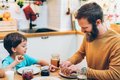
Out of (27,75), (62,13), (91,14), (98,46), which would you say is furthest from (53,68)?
(62,13)

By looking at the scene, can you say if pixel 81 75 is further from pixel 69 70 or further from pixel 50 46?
pixel 50 46

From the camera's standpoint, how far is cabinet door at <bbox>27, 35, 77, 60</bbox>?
3.46 meters

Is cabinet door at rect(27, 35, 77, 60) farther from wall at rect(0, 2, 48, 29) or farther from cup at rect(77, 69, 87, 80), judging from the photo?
cup at rect(77, 69, 87, 80)

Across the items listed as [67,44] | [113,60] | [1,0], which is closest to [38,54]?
[67,44]

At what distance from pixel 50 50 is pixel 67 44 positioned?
31 centimetres

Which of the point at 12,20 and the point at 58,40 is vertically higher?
the point at 12,20

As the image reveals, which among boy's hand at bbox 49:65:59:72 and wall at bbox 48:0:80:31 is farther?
wall at bbox 48:0:80:31

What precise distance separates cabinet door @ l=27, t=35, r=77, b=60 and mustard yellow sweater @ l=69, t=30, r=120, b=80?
144 cm

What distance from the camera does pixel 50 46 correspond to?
3600 mm

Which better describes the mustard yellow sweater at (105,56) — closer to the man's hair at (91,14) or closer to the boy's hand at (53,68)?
the man's hair at (91,14)

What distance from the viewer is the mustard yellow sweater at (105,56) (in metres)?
1.73

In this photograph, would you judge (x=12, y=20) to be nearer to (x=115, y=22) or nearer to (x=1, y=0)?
(x=1, y=0)

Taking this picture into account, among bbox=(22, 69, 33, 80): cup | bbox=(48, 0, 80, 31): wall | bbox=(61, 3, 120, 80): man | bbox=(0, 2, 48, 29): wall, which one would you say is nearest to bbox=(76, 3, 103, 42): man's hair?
bbox=(61, 3, 120, 80): man

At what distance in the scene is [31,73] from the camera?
1.78 m
